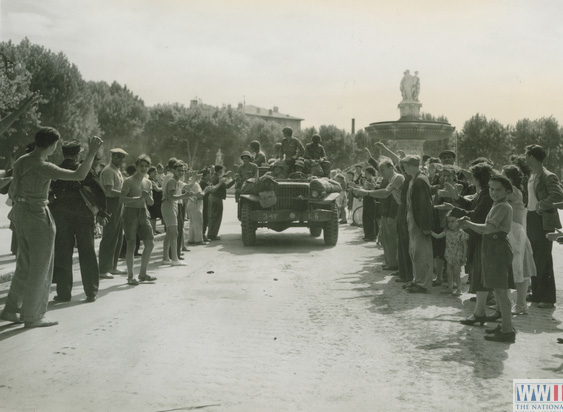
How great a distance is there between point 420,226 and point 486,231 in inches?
102

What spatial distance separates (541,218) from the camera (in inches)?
305

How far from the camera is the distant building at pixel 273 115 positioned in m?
119

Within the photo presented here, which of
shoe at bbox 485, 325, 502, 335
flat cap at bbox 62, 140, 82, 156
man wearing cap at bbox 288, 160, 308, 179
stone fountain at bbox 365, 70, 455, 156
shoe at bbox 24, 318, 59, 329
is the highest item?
stone fountain at bbox 365, 70, 455, 156

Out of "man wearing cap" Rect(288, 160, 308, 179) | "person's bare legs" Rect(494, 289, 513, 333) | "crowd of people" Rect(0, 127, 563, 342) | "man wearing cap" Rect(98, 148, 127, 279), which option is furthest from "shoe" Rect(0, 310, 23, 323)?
"man wearing cap" Rect(288, 160, 308, 179)

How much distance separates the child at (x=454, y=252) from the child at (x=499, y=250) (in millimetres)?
2324

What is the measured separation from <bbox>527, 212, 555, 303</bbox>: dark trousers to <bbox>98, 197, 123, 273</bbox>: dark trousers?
5.83 metres

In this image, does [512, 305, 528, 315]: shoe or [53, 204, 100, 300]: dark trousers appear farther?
[53, 204, 100, 300]: dark trousers

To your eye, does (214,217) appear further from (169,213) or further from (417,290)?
(417,290)

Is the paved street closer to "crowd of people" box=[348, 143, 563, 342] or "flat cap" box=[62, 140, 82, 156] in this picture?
"crowd of people" box=[348, 143, 563, 342]

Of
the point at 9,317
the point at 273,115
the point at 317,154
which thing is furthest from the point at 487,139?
the point at 9,317

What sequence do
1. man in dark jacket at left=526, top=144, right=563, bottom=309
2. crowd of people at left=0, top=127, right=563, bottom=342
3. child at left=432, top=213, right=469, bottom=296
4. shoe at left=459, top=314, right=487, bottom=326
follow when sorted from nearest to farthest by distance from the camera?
crowd of people at left=0, top=127, right=563, bottom=342 < shoe at left=459, top=314, right=487, bottom=326 < man in dark jacket at left=526, top=144, right=563, bottom=309 < child at left=432, top=213, right=469, bottom=296

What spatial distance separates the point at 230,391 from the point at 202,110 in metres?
70.8
